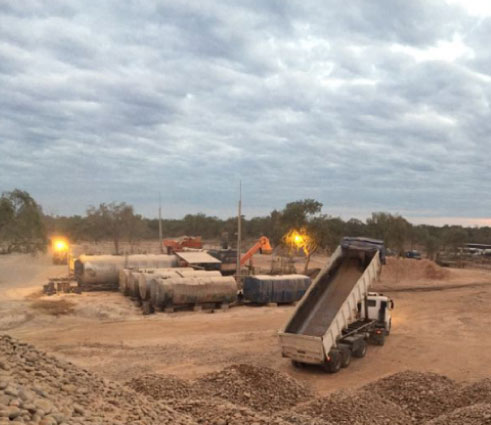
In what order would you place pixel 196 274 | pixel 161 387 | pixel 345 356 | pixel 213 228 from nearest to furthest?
1. pixel 161 387
2. pixel 345 356
3. pixel 196 274
4. pixel 213 228

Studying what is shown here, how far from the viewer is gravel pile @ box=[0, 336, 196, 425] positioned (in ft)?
22.3

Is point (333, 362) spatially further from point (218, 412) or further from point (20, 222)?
point (20, 222)

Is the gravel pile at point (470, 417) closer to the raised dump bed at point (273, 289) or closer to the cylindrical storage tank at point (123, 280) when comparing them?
the raised dump bed at point (273, 289)

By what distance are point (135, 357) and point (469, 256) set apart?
5178cm

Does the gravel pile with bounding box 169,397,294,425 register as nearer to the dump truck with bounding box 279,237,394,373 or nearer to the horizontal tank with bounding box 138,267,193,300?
the dump truck with bounding box 279,237,394,373

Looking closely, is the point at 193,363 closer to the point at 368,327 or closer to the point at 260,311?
the point at 368,327

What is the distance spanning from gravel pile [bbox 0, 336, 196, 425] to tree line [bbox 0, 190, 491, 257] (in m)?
29.8

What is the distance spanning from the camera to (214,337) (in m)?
21.2

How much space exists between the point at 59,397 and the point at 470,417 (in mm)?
8469

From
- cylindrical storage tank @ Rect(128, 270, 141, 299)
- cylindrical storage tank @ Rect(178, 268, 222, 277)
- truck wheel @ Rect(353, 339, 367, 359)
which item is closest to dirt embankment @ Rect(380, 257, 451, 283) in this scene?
cylindrical storage tank @ Rect(178, 268, 222, 277)

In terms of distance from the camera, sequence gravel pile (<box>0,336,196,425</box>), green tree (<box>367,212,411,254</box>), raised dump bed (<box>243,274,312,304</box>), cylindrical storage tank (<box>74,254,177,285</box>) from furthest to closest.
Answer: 1. green tree (<box>367,212,411,254</box>)
2. cylindrical storage tank (<box>74,254,177,285</box>)
3. raised dump bed (<box>243,274,312,304</box>)
4. gravel pile (<box>0,336,196,425</box>)

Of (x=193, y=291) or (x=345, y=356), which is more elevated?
(x=193, y=291)

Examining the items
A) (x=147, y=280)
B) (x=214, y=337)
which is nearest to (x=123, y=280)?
(x=147, y=280)

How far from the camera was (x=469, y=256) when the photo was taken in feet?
195
